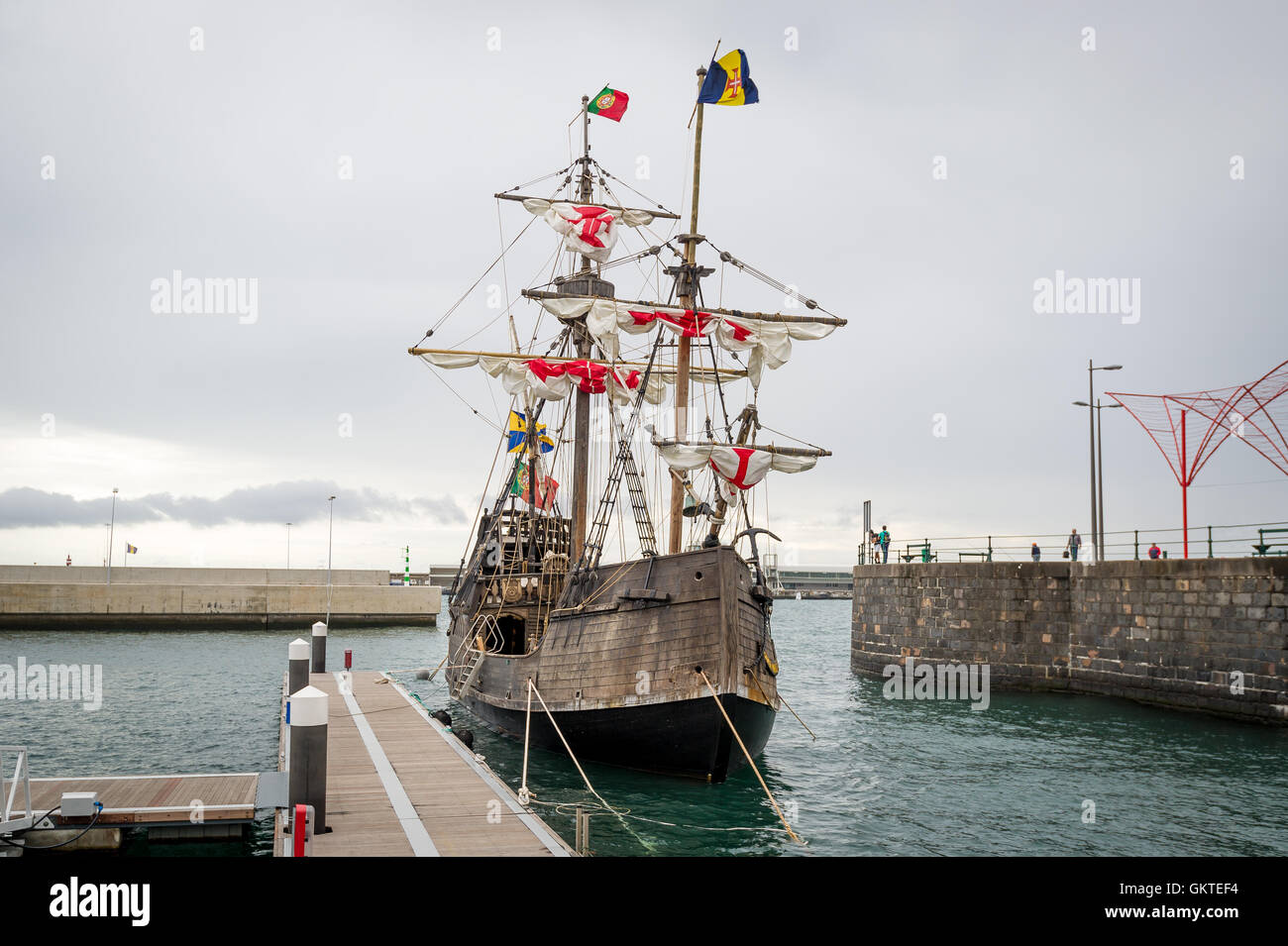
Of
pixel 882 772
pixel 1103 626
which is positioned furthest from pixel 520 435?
pixel 1103 626

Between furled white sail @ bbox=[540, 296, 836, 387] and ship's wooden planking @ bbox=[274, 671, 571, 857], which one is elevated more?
furled white sail @ bbox=[540, 296, 836, 387]

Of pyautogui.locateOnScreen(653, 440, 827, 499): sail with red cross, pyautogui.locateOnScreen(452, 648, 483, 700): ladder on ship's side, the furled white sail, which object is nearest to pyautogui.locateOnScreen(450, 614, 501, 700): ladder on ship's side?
pyautogui.locateOnScreen(452, 648, 483, 700): ladder on ship's side

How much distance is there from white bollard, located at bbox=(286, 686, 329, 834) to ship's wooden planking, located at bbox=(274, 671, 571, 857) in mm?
481

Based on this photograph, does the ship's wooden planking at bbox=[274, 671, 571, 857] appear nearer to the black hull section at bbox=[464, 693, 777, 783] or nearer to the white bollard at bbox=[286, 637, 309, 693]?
the black hull section at bbox=[464, 693, 777, 783]

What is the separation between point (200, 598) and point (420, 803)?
62.4 meters

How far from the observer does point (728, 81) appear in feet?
72.4

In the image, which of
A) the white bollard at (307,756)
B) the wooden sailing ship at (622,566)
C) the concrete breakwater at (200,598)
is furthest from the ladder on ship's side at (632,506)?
the concrete breakwater at (200,598)

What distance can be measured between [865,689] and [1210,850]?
22.1m

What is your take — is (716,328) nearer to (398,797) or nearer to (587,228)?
(587,228)

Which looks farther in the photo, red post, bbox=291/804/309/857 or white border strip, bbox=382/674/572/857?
white border strip, bbox=382/674/572/857

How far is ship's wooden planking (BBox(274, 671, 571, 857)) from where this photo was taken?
461 inches
